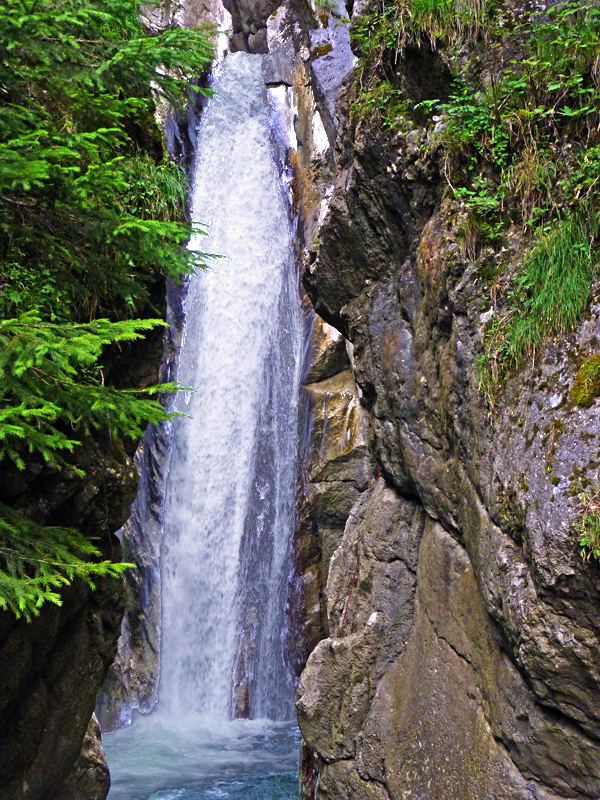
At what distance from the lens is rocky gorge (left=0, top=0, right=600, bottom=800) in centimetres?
398

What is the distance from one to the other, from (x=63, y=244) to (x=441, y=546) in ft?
13.1

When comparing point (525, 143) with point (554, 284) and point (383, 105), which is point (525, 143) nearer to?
point (554, 284)

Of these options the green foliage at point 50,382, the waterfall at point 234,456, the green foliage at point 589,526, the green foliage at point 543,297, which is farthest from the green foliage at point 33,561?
the waterfall at point 234,456

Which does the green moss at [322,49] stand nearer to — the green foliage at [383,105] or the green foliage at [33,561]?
the green foliage at [383,105]

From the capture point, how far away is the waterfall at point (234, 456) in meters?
13.3

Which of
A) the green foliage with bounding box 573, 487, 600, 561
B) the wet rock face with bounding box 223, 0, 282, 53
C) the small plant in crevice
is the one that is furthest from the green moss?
the green foliage with bounding box 573, 487, 600, 561

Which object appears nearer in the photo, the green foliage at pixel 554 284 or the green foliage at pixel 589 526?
the green foliage at pixel 589 526

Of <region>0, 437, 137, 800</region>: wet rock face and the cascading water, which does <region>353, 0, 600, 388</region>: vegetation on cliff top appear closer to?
<region>0, 437, 137, 800</region>: wet rock face

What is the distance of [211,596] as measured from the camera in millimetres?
13914

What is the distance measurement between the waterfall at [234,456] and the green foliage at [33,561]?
9474 mm

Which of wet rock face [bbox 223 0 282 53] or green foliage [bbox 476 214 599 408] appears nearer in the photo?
green foliage [bbox 476 214 599 408]

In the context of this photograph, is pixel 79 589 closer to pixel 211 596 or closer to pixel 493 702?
pixel 493 702

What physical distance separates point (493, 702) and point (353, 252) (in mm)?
4895

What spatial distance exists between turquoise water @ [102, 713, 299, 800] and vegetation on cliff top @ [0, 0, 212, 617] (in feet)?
15.8
